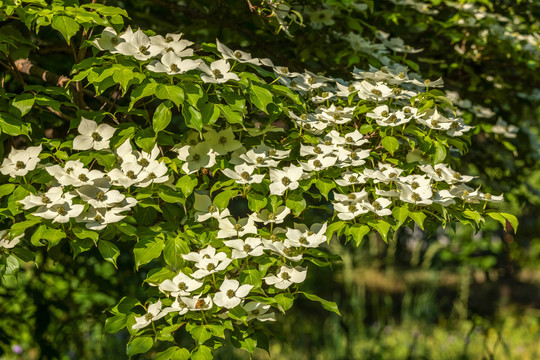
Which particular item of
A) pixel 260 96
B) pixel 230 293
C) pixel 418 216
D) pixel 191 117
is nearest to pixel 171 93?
pixel 191 117

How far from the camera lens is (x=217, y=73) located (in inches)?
73.9

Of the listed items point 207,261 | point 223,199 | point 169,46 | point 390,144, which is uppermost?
point 169,46

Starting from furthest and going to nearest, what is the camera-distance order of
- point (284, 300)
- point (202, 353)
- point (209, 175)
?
1. point (209, 175)
2. point (284, 300)
3. point (202, 353)

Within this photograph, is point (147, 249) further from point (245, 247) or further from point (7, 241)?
point (7, 241)

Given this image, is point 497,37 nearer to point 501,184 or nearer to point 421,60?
point 421,60

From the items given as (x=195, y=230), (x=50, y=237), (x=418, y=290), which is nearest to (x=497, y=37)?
(x=195, y=230)

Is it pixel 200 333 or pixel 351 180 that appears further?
pixel 351 180

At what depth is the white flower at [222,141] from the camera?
197 centimetres

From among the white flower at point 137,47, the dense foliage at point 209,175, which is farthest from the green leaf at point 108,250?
the white flower at point 137,47

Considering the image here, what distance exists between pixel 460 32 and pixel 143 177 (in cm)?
219

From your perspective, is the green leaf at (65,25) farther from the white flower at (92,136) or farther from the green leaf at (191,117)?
the green leaf at (191,117)

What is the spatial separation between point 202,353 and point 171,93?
774mm

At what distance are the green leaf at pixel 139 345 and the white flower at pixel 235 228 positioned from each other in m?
0.39

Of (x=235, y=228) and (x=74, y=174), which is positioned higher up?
(x=74, y=174)
